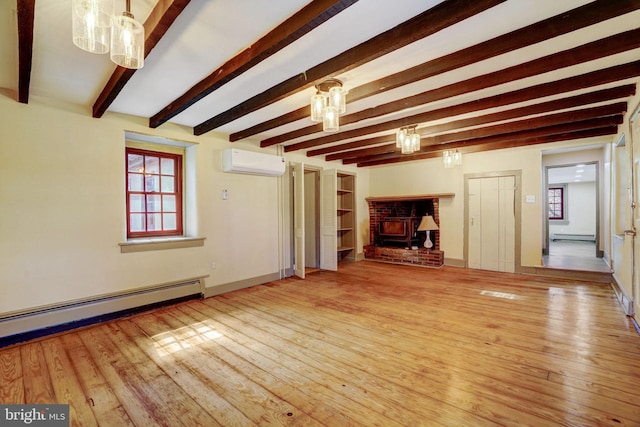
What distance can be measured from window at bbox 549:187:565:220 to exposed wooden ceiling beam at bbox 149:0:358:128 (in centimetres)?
1263

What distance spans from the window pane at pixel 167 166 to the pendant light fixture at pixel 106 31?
9.83ft

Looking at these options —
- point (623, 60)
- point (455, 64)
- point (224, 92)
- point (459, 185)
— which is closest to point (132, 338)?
point (224, 92)

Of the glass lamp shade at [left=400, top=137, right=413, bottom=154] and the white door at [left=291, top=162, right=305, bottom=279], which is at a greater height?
the glass lamp shade at [left=400, top=137, right=413, bottom=154]

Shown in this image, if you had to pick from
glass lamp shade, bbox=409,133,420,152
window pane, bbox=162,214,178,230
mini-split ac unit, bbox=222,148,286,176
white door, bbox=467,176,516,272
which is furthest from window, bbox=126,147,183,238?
white door, bbox=467,176,516,272

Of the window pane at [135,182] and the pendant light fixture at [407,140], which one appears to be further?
the window pane at [135,182]

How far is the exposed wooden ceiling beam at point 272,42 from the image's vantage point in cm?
161

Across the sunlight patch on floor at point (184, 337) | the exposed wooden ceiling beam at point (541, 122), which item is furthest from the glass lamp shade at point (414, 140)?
the sunlight patch on floor at point (184, 337)

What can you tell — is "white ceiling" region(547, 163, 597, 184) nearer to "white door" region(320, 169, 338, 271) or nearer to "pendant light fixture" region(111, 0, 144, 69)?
"white door" region(320, 169, 338, 271)

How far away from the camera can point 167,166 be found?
434 centimetres

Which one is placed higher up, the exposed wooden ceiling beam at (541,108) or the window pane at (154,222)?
the exposed wooden ceiling beam at (541,108)

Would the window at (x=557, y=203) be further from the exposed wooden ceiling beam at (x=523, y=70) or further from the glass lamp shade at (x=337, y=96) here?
the glass lamp shade at (x=337, y=96)

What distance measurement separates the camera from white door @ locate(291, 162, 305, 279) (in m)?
5.33

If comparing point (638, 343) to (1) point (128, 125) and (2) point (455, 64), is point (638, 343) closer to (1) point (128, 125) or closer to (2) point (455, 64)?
(2) point (455, 64)

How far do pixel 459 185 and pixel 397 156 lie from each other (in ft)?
4.91
